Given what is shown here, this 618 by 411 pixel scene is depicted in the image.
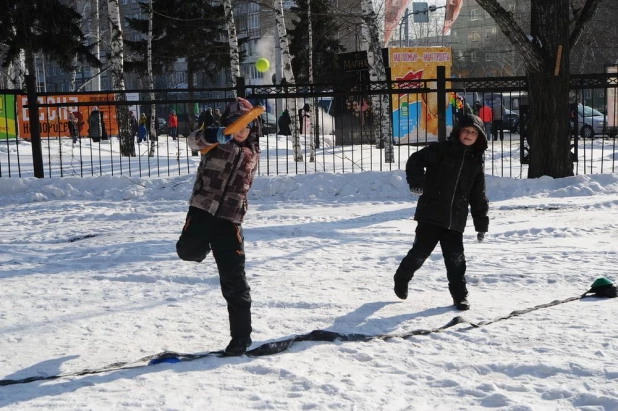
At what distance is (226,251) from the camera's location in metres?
4.71

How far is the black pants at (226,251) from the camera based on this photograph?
185 inches

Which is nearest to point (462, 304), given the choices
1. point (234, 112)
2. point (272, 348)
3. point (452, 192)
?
point (452, 192)

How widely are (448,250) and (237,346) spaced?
1799 mm

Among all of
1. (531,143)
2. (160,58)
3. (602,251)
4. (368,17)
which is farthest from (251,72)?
(602,251)

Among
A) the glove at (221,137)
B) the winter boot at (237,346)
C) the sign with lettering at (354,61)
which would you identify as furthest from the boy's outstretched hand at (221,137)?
the sign with lettering at (354,61)

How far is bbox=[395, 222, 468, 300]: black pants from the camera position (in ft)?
18.7

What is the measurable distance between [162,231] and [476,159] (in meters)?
4.71

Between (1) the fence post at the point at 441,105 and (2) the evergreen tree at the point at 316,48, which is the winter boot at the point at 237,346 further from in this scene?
(2) the evergreen tree at the point at 316,48

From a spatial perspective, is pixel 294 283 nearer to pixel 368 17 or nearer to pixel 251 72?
pixel 368 17

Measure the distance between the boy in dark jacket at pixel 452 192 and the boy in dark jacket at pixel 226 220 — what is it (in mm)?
1339

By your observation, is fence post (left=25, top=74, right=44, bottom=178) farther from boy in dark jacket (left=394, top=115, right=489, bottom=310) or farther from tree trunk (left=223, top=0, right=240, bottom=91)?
boy in dark jacket (left=394, top=115, right=489, bottom=310)

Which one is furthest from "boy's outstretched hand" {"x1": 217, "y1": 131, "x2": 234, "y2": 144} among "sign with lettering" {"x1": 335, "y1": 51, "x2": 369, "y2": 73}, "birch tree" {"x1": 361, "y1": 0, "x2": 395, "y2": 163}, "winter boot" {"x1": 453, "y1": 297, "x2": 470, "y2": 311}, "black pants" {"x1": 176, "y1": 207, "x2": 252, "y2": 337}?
"sign with lettering" {"x1": 335, "y1": 51, "x2": 369, "y2": 73}

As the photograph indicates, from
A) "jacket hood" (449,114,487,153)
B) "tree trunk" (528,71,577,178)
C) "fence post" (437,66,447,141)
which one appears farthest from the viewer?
"fence post" (437,66,447,141)

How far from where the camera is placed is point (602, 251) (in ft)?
25.0
